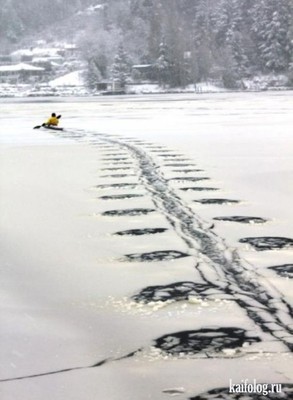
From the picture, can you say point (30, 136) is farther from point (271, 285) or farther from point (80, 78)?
point (80, 78)

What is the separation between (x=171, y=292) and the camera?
171 inches

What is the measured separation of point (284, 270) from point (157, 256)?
3.10ft

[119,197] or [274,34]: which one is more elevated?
[274,34]

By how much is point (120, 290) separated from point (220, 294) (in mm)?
613

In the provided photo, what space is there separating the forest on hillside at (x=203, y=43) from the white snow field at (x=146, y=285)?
74.9 meters

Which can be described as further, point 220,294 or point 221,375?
point 220,294

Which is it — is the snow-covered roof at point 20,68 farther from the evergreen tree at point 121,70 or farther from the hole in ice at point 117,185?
the hole in ice at point 117,185

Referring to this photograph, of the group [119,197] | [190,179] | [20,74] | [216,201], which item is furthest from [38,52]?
[216,201]

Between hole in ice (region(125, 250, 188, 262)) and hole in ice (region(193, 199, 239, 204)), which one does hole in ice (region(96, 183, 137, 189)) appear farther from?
hole in ice (region(125, 250, 188, 262))

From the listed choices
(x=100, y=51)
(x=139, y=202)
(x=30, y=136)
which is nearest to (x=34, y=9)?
(x=100, y=51)

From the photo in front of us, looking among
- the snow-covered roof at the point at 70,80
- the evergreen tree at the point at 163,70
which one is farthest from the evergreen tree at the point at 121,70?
the snow-covered roof at the point at 70,80

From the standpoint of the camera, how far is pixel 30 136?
1834 centimetres

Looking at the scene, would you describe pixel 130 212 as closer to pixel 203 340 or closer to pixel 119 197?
pixel 119 197

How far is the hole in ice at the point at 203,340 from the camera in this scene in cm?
343
